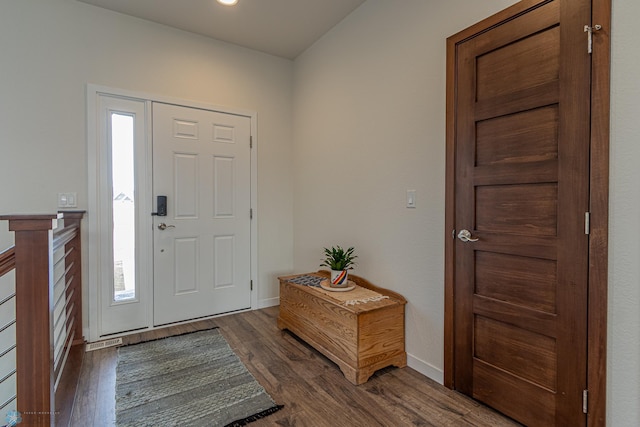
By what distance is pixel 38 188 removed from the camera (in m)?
2.47

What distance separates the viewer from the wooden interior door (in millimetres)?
1436

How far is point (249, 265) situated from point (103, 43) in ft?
7.74

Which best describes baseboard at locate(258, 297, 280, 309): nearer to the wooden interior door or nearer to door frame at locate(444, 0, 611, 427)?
the wooden interior door

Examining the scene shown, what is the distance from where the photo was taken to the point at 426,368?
2.12 meters

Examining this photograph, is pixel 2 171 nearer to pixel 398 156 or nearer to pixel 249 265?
pixel 249 265

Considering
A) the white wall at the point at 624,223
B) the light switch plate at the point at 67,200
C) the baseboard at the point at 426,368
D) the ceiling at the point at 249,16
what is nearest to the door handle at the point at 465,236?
the white wall at the point at 624,223

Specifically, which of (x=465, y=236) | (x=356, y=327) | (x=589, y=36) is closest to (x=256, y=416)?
(x=356, y=327)

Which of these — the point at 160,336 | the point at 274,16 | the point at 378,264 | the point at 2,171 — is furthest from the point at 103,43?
the point at 378,264

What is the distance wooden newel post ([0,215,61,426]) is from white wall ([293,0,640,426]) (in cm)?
198

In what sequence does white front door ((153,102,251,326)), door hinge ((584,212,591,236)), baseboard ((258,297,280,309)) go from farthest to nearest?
baseboard ((258,297,280,309)) → white front door ((153,102,251,326)) → door hinge ((584,212,591,236))

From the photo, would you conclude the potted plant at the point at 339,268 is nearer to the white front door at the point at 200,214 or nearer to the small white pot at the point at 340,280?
the small white pot at the point at 340,280

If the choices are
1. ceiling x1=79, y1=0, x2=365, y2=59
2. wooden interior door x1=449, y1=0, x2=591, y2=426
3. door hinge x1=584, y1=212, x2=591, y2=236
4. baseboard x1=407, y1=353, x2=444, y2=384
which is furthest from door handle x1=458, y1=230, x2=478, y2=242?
ceiling x1=79, y1=0, x2=365, y2=59

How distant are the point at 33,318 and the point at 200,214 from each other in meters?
1.83

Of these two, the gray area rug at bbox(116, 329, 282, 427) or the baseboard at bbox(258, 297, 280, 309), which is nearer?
the gray area rug at bbox(116, 329, 282, 427)
